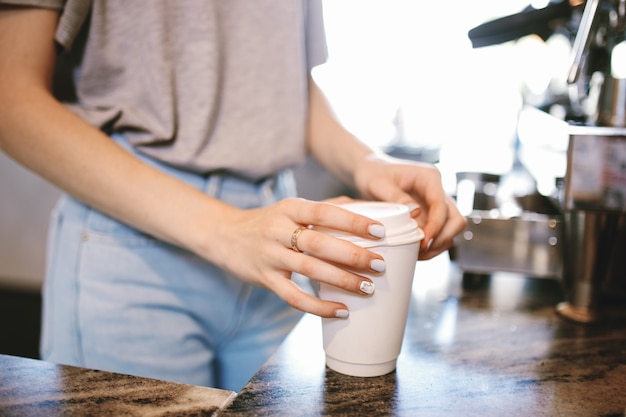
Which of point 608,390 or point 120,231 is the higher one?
point 120,231

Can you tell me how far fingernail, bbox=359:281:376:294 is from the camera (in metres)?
0.61

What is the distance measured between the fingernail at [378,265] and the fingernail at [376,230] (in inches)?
1.2

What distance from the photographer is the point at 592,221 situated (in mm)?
885

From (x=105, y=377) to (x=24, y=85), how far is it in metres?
0.45

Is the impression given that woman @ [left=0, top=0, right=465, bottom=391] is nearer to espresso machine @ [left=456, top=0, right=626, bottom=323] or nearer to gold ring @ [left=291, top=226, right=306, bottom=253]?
gold ring @ [left=291, top=226, right=306, bottom=253]

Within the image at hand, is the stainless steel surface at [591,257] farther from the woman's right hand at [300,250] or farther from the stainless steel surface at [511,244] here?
the woman's right hand at [300,250]

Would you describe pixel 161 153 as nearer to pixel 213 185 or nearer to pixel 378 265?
pixel 213 185

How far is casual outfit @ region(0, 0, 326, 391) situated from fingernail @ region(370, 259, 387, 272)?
0.43m

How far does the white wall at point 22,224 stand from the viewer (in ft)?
10.4

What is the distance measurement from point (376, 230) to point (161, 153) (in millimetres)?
483

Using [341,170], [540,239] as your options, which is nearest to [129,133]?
[341,170]

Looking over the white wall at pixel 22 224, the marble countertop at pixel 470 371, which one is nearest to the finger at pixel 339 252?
the marble countertop at pixel 470 371

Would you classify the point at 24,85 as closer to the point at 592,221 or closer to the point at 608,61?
the point at 592,221

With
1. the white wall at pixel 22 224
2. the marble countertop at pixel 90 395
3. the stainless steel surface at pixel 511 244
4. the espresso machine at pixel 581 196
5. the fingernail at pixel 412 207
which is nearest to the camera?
the marble countertop at pixel 90 395
